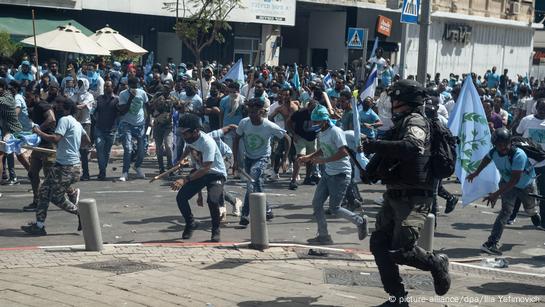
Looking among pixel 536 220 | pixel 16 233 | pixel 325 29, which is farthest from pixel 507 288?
pixel 325 29

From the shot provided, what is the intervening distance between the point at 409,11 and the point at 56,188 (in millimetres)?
8669

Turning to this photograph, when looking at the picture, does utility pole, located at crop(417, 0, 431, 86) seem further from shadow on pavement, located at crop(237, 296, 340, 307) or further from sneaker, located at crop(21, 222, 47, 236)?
shadow on pavement, located at crop(237, 296, 340, 307)

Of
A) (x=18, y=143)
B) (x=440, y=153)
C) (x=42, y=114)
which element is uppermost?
(x=440, y=153)

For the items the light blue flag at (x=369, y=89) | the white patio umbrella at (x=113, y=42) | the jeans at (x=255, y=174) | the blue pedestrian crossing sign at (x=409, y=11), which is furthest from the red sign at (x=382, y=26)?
the jeans at (x=255, y=174)

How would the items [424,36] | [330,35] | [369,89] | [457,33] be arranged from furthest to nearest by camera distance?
1. [457,33]
2. [330,35]
3. [369,89]
4. [424,36]

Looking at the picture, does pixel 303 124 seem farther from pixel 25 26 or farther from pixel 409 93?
pixel 25 26

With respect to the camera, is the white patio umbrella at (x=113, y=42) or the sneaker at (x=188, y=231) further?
the white patio umbrella at (x=113, y=42)

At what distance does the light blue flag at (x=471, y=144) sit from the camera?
1158 centimetres

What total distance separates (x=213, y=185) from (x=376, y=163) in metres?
3.85

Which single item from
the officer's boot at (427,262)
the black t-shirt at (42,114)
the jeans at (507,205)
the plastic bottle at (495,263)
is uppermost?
the black t-shirt at (42,114)

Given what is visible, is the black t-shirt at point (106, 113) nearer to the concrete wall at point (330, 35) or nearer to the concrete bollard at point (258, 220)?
the concrete bollard at point (258, 220)

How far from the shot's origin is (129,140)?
16234mm

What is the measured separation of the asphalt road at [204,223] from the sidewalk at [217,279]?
0.92 meters

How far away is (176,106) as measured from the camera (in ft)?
54.0
